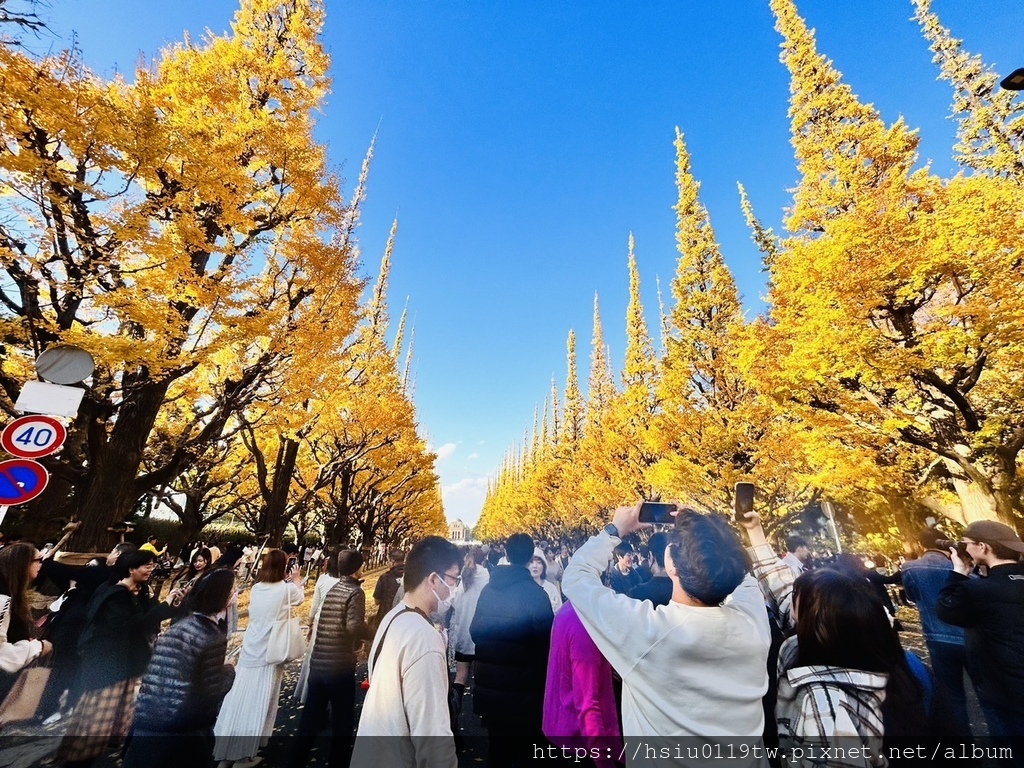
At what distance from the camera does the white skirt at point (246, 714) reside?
12.5ft

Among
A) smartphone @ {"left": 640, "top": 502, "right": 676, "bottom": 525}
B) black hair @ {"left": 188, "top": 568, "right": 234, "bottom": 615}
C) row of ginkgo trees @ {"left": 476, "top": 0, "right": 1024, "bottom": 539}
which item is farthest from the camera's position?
row of ginkgo trees @ {"left": 476, "top": 0, "right": 1024, "bottom": 539}

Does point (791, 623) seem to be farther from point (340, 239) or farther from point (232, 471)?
point (232, 471)

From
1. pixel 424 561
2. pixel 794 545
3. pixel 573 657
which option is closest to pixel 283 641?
pixel 424 561

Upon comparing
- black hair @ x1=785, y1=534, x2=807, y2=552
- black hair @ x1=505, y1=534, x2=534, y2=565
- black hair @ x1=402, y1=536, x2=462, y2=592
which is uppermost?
black hair @ x1=785, y1=534, x2=807, y2=552

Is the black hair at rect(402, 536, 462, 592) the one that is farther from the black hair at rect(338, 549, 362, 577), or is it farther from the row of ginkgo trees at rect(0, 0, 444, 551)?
the row of ginkgo trees at rect(0, 0, 444, 551)

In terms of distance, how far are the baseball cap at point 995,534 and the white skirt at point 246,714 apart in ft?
19.9

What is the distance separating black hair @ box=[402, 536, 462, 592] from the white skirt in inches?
110

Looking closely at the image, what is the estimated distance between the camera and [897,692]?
5.54ft

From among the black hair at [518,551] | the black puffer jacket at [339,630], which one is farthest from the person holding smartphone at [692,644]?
the black puffer jacket at [339,630]

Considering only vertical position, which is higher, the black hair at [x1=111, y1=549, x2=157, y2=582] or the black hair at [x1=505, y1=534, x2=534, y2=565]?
the black hair at [x1=505, y1=534, x2=534, y2=565]

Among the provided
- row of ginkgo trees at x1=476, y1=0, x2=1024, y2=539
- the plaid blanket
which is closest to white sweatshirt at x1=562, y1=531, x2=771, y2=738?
the plaid blanket

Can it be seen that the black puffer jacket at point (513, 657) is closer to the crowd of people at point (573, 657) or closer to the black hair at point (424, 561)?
the crowd of people at point (573, 657)

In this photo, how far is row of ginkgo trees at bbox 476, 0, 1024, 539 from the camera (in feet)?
26.2

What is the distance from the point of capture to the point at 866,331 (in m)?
8.30
